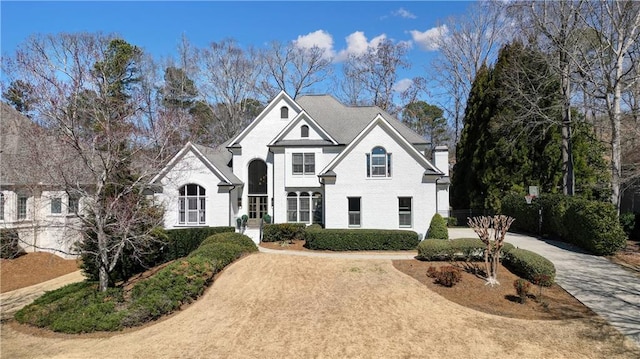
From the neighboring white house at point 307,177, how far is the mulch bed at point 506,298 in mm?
8245

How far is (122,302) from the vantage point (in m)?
12.2

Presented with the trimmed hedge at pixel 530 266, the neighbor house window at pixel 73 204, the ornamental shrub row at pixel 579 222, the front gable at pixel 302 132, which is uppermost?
the front gable at pixel 302 132

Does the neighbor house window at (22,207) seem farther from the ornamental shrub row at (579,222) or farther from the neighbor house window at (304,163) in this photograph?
the ornamental shrub row at (579,222)

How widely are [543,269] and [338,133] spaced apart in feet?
55.5

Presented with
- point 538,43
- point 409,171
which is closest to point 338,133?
point 409,171

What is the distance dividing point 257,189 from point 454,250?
15.3 meters

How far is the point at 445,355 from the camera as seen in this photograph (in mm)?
8141

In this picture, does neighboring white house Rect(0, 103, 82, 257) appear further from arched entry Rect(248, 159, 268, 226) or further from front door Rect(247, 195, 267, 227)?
arched entry Rect(248, 159, 268, 226)

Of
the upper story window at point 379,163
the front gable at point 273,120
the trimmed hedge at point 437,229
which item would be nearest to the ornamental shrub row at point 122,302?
the upper story window at point 379,163

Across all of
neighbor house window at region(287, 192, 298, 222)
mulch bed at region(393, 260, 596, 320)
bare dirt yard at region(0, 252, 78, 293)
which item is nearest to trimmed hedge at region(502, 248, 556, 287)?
mulch bed at region(393, 260, 596, 320)

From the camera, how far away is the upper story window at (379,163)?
22.0 meters

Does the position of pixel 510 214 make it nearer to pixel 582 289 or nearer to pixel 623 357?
pixel 582 289

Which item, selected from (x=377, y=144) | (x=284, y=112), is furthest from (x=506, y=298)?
(x=284, y=112)

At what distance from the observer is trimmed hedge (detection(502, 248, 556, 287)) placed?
12391 millimetres
